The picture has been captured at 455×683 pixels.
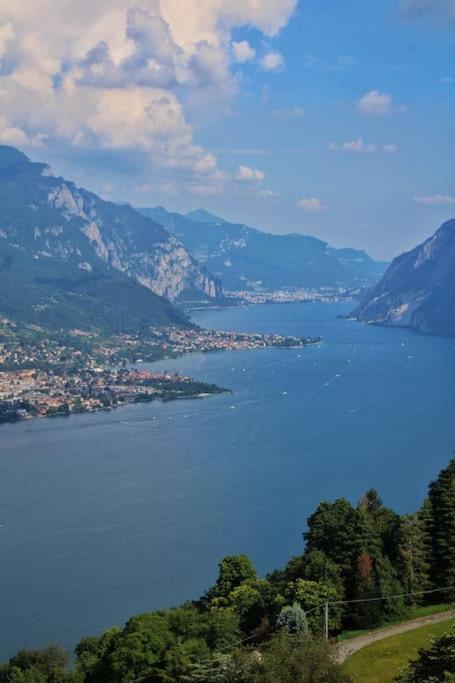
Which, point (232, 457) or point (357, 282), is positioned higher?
point (357, 282)

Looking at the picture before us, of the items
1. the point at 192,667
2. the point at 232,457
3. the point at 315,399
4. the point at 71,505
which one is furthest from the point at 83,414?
the point at 192,667

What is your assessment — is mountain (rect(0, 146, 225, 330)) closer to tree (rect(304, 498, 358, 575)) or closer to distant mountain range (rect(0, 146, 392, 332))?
distant mountain range (rect(0, 146, 392, 332))

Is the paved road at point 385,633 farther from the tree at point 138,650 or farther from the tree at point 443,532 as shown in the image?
the tree at point 138,650

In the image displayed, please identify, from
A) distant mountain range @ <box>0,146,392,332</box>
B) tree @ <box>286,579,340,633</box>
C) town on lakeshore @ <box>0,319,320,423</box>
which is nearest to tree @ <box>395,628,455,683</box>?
tree @ <box>286,579,340,633</box>

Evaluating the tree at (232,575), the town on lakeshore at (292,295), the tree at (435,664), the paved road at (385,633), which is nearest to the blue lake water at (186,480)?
the tree at (232,575)

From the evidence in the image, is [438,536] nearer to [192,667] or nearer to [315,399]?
[192,667]

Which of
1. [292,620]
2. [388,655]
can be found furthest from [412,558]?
[388,655]
